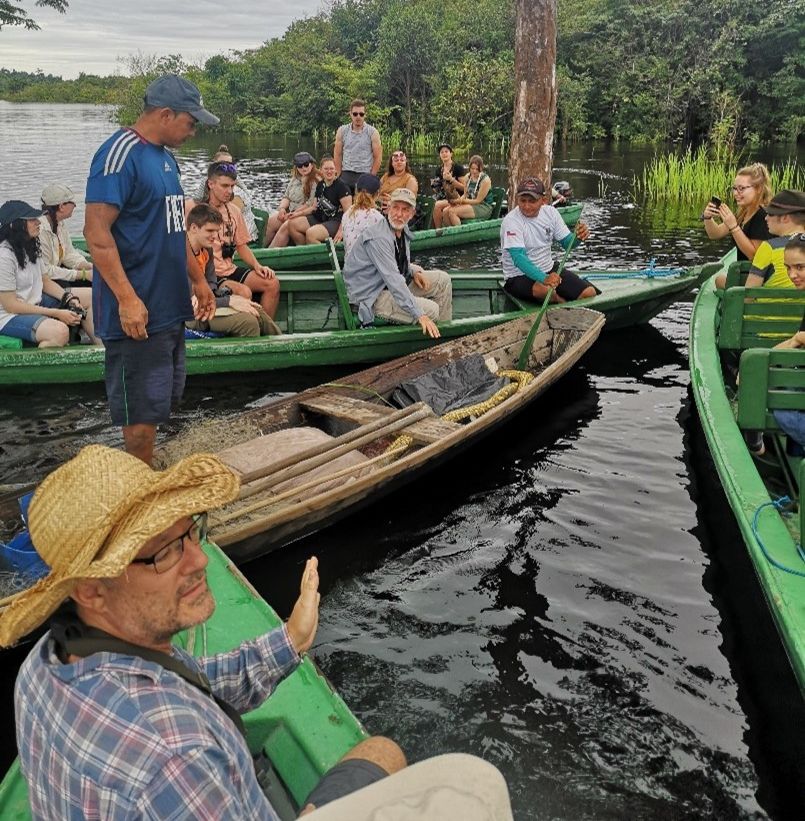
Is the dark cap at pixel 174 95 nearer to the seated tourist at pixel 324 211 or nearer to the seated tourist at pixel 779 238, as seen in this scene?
the seated tourist at pixel 779 238

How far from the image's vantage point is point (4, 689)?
13.2ft

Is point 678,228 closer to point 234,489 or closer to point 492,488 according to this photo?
point 492,488

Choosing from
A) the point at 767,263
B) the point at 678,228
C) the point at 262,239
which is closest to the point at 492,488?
the point at 767,263

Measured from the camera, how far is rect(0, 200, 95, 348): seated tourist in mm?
6723

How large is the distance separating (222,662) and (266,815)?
0.61 meters

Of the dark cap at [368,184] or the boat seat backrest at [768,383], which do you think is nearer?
the boat seat backrest at [768,383]

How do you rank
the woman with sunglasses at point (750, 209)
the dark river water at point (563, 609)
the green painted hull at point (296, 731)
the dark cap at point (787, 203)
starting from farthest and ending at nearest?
the woman with sunglasses at point (750, 209), the dark cap at point (787, 203), the dark river water at point (563, 609), the green painted hull at point (296, 731)

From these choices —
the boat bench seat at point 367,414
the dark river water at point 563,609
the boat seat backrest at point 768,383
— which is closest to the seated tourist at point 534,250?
the dark river water at point 563,609

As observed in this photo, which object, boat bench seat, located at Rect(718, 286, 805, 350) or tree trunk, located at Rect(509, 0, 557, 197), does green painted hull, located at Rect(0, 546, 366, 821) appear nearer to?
boat bench seat, located at Rect(718, 286, 805, 350)

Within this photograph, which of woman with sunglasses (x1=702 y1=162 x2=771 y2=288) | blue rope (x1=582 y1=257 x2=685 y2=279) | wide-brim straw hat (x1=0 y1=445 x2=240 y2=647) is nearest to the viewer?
wide-brim straw hat (x1=0 y1=445 x2=240 y2=647)

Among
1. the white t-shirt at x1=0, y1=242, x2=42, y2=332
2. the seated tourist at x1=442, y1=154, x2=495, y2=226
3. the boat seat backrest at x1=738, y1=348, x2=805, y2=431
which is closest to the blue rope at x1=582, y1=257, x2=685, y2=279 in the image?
the boat seat backrest at x1=738, y1=348, x2=805, y2=431

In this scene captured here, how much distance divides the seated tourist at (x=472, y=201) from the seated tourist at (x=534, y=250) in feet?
20.3

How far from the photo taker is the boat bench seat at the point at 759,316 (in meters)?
5.58

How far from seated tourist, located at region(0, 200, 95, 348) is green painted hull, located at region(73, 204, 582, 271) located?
8.46ft
